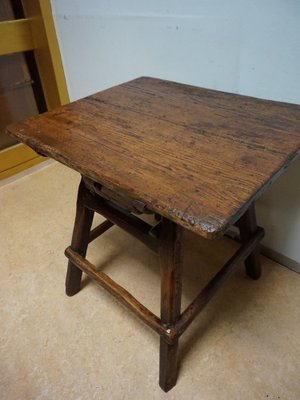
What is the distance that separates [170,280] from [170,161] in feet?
0.89

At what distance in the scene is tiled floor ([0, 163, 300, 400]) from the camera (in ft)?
2.78

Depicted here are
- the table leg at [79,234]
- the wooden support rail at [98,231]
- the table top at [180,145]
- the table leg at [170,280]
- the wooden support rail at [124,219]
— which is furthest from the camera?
the wooden support rail at [98,231]

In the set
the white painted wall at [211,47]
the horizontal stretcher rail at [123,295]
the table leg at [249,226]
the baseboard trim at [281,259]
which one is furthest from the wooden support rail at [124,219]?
the baseboard trim at [281,259]

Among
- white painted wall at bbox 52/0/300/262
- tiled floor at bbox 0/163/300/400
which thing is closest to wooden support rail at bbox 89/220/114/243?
tiled floor at bbox 0/163/300/400

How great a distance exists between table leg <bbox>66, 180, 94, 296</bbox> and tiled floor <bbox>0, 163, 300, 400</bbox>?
7cm

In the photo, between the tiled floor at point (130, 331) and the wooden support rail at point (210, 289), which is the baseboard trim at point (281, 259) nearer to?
the tiled floor at point (130, 331)

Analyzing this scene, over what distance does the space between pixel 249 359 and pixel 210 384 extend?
14 cm

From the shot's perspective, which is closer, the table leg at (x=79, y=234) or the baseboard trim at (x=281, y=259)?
the table leg at (x=79, y=234)

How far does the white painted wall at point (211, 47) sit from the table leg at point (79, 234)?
55cm

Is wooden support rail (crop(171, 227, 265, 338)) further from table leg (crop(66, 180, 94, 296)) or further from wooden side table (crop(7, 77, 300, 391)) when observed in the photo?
table leg (crop(66, 180, 94, 296))

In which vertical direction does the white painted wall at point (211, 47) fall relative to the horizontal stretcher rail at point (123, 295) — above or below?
above

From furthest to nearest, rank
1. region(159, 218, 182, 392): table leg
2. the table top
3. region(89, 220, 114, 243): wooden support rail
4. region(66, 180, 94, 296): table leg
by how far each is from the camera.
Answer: region(89, 220, 114, 243): wooden support rail
region(66, 180, 94, 296): table leg
region(159, 218, 182, 392): table leg
the table top

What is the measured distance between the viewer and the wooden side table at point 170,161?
1.72 feet

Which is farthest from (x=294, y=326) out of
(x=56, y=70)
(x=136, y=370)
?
(x=56, y=70)
